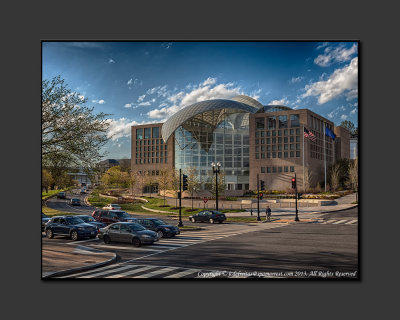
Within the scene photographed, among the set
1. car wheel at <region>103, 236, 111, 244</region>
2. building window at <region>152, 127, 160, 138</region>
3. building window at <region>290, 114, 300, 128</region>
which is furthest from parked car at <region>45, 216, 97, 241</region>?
building window at <region>152, 127, 160, 138</region>

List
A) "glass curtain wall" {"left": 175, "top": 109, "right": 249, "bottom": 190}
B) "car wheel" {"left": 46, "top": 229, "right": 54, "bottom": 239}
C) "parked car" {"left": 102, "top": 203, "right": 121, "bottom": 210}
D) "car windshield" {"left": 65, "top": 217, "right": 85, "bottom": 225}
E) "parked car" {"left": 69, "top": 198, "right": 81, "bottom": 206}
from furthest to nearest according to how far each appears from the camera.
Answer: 1. "glass curtain wall" {"left": 175, "top": 109, "right": 249, "bottom": 190}
2. "parked car" {"left": 102, "top": 203, "right": 121, "bottom": 210}
3. "car windshield" {"left": 65, "top": 217, "right": 85, "bottom": 225}
4. "car wheel" {"left": 46, "top": 229, "right": 54, "bottom": 239}
5. "parked car" {"left": 69, "top": 198, "right": 81, "bottom": 206}

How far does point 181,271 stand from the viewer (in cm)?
1156

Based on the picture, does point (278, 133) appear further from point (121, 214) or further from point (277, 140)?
point (121, 214)

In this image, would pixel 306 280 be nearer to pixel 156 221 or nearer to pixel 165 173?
pixel 156 221

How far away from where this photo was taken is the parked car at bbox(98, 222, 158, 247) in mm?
17594

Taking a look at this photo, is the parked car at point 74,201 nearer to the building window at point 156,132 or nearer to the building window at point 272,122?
the building window at point 272,122

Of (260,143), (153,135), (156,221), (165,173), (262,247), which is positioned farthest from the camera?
(153,135)

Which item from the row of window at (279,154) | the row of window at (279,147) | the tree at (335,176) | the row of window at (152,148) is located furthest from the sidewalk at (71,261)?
the row of window at (152,148)

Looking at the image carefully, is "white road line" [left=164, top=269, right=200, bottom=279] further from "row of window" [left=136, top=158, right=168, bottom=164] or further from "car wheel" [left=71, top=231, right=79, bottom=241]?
"row of window" [left=136, top=158, right=168, bottom=164]

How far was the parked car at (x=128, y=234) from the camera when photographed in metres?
17.6

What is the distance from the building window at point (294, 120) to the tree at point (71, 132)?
2414 inches

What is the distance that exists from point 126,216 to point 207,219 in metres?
9.91

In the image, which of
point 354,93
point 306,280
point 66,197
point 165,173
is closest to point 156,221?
point 66,197

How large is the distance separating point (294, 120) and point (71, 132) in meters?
62.3
